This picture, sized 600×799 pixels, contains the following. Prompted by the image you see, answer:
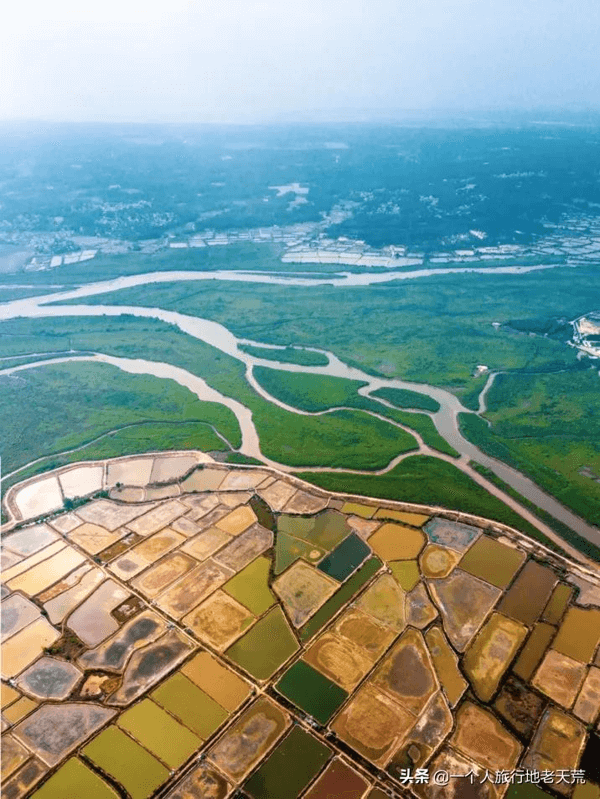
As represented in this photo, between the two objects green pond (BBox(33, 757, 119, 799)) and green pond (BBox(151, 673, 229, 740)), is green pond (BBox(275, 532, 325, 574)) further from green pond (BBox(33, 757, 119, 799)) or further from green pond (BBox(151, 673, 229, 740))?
green pond (BBox(33, 757, 119, 799))

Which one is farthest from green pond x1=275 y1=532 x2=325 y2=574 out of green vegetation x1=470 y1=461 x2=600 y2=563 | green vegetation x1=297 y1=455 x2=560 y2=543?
green vegetation x1=470 y1=461 x2=600 y2=563

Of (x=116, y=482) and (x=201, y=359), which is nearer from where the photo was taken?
(x=116, y=482)

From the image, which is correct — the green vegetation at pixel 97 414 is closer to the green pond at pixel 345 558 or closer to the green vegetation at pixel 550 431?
the green pond at pixel 345 558

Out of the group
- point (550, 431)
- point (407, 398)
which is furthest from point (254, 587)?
point (550, 431)

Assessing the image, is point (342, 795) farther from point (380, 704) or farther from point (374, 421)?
point (374, 421)

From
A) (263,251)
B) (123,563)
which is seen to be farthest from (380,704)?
(263,251)
